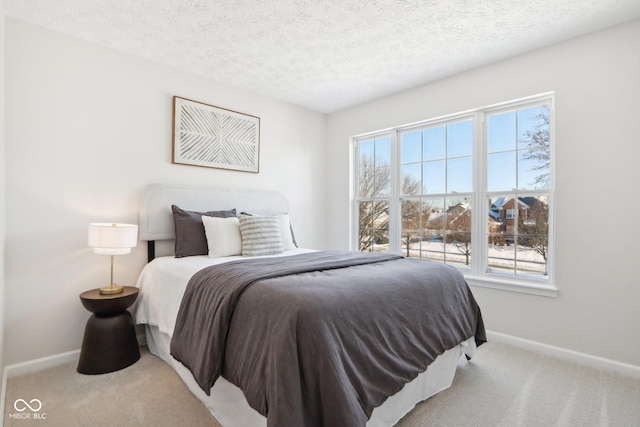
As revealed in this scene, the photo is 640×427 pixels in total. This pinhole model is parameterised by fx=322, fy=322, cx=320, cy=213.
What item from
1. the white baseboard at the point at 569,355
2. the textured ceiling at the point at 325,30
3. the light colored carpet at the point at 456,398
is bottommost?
the light colored carpet at the point at 456,398

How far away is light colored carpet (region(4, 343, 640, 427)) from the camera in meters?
1.77

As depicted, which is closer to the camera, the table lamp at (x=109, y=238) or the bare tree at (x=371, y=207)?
the table lamp at (x=109, y=238)

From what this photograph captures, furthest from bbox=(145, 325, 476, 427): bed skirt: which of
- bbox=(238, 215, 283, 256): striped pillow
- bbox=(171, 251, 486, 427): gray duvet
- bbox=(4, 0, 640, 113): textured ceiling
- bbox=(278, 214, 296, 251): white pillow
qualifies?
bbox=(4, 0, 640, 113): textured ceiling

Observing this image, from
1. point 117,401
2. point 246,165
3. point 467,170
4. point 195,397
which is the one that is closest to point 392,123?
point 467,170

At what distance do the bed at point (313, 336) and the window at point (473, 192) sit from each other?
3.25 feet

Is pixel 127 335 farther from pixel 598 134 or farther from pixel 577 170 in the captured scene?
pixel 598 134

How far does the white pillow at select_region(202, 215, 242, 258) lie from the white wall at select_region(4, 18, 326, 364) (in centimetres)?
63

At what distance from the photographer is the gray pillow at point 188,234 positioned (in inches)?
109

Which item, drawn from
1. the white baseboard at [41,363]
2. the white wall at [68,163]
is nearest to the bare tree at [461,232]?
the white wall at [68,163]

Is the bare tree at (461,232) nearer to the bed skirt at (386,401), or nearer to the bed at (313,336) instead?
the bed at (313,336)

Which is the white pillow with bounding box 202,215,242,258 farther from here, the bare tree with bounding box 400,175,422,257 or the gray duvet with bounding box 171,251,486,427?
the bare tree with bounding box 400,175,422,257

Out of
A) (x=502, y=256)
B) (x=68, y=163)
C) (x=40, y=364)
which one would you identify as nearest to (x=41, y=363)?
(x=40, y=364)

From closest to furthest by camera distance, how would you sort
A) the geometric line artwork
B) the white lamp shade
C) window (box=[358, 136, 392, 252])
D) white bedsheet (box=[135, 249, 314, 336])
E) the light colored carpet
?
the light colored carpet → white bedsheet (box=[135, 249, 314, 336]) → the white lamp shade → the geometric line artwork → window (box=[358, 136, 392, 252])

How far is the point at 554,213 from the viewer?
2680 mm
